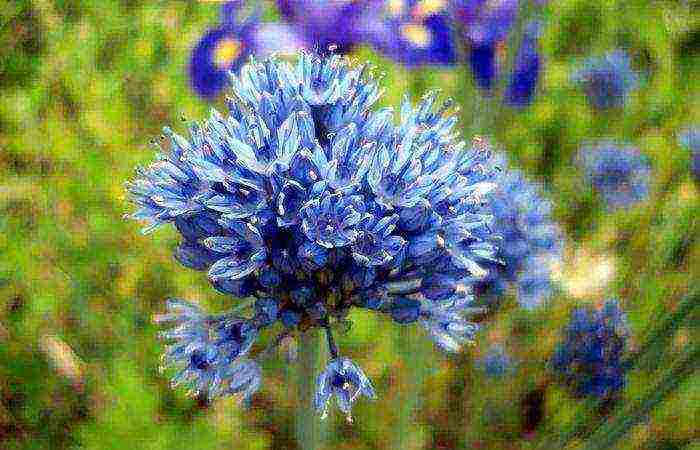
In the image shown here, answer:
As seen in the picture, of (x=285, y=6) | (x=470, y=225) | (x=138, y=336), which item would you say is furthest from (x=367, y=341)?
(x=470, y=225)

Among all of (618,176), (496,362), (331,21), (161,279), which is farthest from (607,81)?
(161,279)

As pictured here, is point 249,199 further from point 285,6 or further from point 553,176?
point 553,176

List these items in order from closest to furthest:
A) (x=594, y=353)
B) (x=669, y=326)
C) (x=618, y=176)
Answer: (x=669, y=326)
(x=594, y=353)
(x=618, y=176)

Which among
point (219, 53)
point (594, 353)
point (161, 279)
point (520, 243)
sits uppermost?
point (219, 53)

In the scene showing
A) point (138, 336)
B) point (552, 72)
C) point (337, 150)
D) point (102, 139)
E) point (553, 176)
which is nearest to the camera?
point (337, 150)

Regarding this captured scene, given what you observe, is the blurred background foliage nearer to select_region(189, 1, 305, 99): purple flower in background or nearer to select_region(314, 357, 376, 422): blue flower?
select_region(189, 1, 305, 99): purple flower in background

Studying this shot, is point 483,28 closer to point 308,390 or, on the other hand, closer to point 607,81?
point 607,81

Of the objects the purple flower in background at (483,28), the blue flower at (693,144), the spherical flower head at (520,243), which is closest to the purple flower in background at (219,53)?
the purple flower in background at (483,28)

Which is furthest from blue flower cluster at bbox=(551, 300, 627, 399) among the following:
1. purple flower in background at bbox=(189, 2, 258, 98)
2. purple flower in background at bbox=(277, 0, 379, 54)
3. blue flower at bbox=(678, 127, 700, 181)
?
purple flower in background at bbox=(189, 2, 258, 98)
